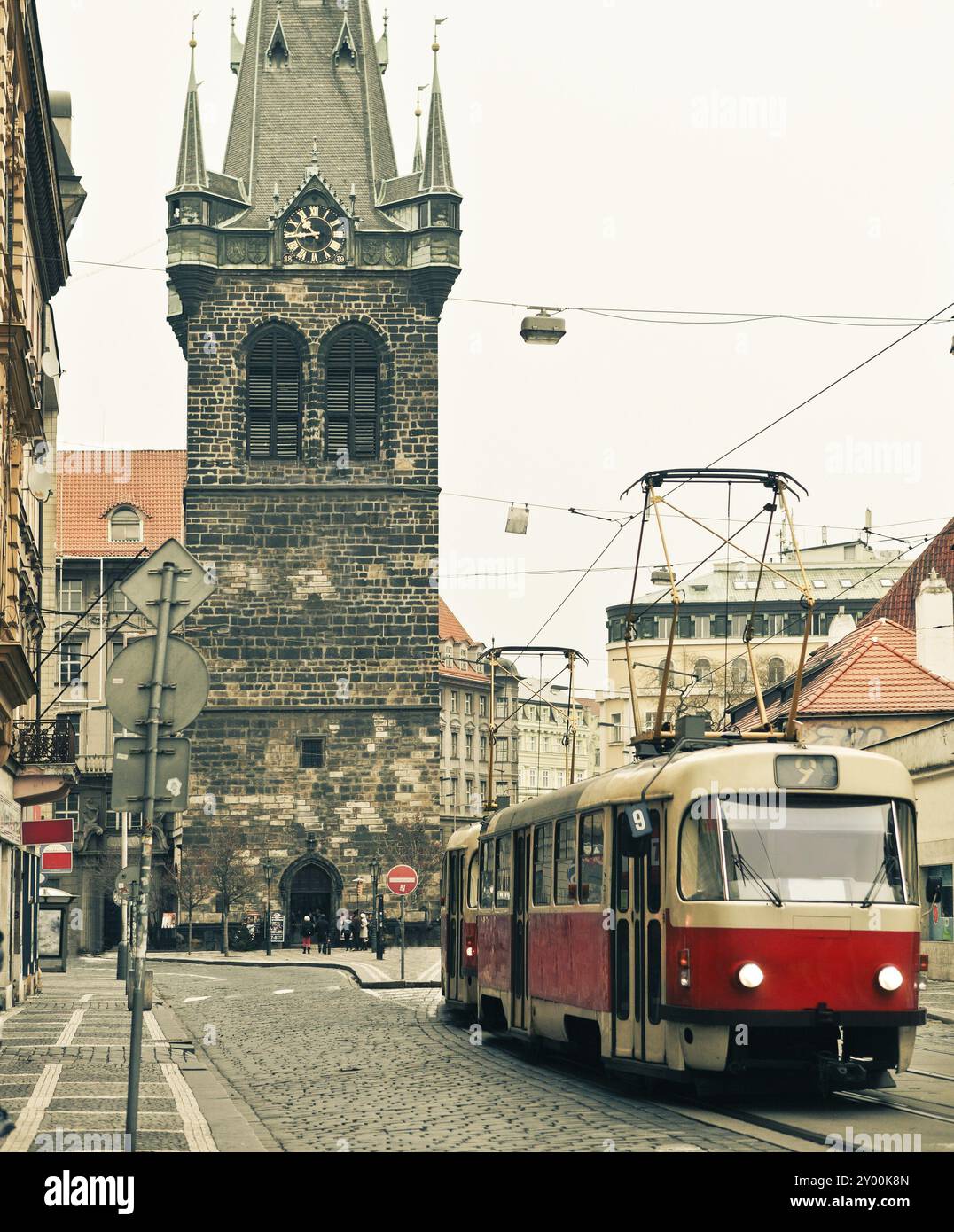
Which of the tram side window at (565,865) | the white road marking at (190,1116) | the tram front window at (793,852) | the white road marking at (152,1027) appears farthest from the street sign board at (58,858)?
the tram front window at (793,852)

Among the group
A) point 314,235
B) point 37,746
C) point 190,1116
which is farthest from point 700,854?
point 314,235

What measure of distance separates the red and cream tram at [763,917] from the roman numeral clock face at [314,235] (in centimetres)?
5225

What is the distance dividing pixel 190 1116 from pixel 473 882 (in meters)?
9.35

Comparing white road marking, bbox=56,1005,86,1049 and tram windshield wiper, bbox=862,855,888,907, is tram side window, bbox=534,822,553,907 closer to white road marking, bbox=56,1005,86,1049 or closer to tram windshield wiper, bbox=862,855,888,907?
tram windshield wiper, bbox=862,855,888,907

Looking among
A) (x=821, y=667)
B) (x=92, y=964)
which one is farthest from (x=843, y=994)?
(x=92, y=964)

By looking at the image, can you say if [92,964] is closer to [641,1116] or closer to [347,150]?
[347,150]

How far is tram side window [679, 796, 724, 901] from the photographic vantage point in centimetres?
1417

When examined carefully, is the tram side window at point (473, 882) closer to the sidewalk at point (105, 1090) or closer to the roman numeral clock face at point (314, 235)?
the sidewalk at point (105, 1090)

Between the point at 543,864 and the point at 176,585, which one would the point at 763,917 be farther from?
the point at 176,585

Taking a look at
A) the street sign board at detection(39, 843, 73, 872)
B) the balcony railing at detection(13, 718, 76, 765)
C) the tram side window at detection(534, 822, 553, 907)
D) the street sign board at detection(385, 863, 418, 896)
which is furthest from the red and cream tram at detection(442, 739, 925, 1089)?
the street sign board at detection(385, 863, 418, 896)

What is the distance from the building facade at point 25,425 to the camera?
74.0 feet

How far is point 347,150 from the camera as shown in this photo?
6725 centimetres

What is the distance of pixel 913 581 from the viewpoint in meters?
55.5
